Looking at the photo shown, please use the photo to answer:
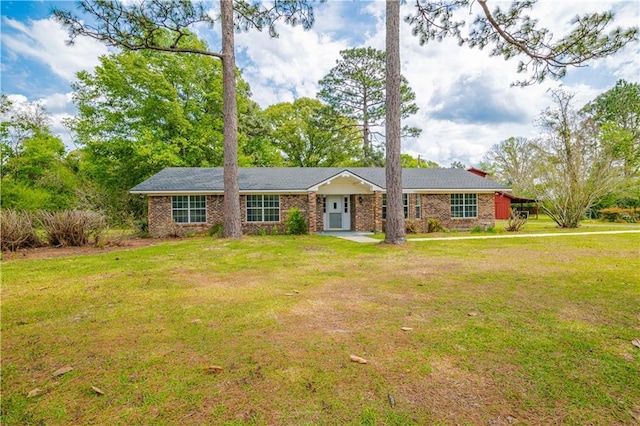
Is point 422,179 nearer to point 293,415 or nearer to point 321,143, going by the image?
point 321,143

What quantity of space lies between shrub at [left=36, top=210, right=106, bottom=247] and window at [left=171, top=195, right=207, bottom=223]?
199 inches

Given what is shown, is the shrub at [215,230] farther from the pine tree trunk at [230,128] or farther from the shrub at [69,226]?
the shrub at [69,226]

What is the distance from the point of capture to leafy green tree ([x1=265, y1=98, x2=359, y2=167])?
93.2 feet

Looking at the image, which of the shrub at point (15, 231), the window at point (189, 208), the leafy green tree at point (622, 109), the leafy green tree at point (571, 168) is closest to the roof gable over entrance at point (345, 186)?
the window at point (189, 208)

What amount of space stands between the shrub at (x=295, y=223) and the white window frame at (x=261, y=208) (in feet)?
3.41

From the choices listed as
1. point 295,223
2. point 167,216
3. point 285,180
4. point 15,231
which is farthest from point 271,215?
point 15,231

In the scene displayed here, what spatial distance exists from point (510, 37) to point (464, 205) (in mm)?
Result: 10519

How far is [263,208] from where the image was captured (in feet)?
55.1

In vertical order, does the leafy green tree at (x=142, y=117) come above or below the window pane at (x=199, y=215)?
above

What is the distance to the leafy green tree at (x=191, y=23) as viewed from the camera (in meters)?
9.56

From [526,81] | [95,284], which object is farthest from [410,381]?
[526,81]

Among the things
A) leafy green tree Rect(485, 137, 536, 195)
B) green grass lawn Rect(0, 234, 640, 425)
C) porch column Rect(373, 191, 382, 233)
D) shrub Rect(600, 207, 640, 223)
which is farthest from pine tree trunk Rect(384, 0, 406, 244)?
leafy green tree Rect(485, 137, 536, 195)

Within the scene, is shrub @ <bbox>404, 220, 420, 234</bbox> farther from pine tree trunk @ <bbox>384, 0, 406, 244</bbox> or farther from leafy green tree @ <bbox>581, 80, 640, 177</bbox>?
leafy green tree @ <bbox>581, 80, 640, 177</bbox>

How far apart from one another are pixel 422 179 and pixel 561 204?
865 cm
